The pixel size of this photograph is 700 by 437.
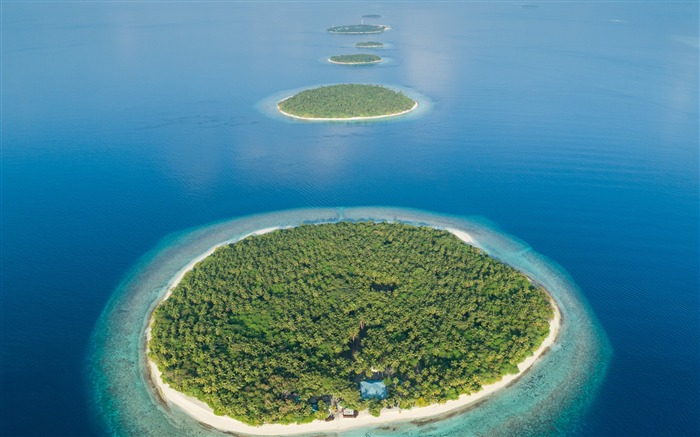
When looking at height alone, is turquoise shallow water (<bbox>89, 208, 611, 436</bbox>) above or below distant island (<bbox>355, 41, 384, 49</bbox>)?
below

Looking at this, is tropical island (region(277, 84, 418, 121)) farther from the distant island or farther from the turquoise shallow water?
the distant island

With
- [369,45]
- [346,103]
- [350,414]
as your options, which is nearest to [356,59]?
[369,45]

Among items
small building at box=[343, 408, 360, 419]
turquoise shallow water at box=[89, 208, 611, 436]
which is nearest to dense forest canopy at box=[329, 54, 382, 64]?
turquoise shallow water at box=[89, 208, 611, 436]

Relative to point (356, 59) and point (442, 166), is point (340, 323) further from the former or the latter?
point (356, 59)

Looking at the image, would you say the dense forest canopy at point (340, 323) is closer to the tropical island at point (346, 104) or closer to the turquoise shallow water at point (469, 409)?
the turquoise shallow water at point (469, 409)

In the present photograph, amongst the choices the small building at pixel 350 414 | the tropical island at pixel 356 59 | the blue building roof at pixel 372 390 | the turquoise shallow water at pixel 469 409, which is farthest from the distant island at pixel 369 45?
the small building at pixel 350 414
